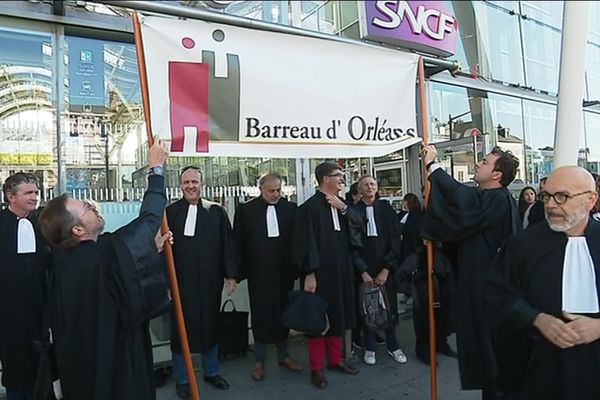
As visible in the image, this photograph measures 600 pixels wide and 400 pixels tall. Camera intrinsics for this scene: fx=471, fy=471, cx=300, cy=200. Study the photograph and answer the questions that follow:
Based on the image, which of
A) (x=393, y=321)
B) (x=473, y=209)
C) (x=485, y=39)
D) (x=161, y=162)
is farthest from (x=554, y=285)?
(x=485, y=39)

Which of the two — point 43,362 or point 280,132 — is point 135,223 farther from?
point 280,132

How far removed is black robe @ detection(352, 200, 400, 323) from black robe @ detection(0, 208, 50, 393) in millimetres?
2471

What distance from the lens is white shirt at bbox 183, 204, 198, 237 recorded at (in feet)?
11.8

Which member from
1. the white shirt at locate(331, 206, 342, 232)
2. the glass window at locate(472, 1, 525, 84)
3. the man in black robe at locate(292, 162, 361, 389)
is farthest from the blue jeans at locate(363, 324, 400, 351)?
the glass window at locate(472, 1, 525, 84)

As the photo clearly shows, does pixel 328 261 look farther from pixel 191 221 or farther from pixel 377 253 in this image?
pixel 191 221

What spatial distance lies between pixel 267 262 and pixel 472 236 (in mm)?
1718

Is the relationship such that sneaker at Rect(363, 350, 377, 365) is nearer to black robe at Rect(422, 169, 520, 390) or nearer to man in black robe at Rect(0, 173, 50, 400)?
black robe at Rect(422, 169, 520, 390)

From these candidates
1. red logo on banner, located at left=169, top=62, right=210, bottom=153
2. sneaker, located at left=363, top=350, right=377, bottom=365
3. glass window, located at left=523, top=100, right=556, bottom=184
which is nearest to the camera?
red logo on banner, located at left=169, top=62, right=210, bottom=153

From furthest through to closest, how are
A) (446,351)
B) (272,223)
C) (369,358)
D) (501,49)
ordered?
(501,49) → (446,351) → (369,358) → (272,223)

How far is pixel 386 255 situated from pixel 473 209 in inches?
61.2

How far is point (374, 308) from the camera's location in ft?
13.1

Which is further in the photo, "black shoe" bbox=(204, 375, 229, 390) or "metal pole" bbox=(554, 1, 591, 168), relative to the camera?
"black shoe" bbox=(204, 375, 229, 390)

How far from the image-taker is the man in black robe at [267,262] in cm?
392

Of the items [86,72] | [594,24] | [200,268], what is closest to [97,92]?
[86,72]
